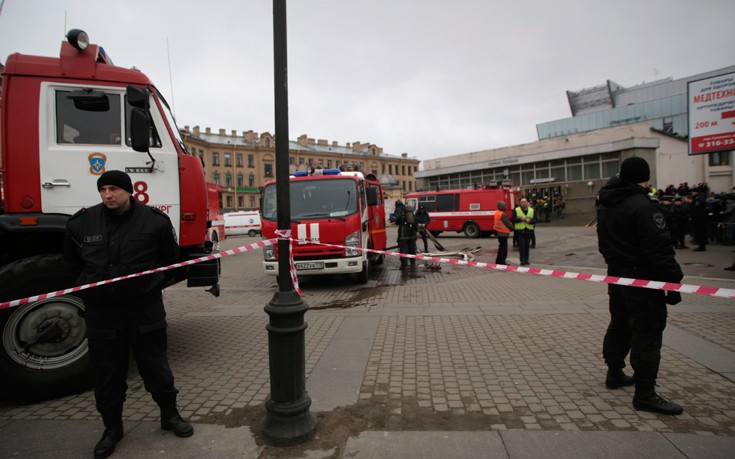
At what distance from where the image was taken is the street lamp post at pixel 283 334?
120 inches

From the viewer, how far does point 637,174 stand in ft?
11.5

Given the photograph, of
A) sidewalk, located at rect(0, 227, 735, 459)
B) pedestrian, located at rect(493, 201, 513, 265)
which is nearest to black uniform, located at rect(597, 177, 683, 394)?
sidewalk, located at rect(0, 227, 735, 459)

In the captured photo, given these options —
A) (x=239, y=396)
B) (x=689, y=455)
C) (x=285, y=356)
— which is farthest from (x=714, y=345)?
(x=239, y=396)

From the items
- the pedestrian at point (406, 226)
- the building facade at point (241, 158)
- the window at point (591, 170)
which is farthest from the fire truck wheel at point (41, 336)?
the building facade at point (241, 158)

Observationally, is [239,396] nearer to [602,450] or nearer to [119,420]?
[119,420]

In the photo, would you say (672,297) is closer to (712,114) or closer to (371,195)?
(371,195)

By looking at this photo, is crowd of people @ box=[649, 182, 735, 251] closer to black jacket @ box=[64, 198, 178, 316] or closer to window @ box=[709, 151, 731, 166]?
black jacket @ box=[64, 198, 178, 316]

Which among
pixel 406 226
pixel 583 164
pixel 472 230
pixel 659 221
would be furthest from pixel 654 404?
pixel 583 164

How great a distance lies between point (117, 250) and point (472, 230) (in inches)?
883

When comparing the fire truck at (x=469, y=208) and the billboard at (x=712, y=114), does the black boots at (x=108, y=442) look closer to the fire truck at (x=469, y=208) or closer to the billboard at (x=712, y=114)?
the billboard at (x=712, y=114)

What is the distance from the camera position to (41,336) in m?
3.75

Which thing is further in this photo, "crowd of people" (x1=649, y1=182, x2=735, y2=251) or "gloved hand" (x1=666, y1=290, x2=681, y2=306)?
"crowd of people" (x1=649, y1=182, x2=735, y2=251)

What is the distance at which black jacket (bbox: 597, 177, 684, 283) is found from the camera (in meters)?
3.30

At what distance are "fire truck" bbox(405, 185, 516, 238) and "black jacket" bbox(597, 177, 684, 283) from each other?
19.8 meters
